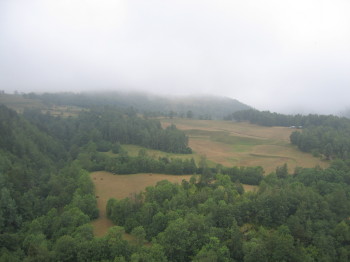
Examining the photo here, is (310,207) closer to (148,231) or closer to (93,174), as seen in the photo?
(148,231)

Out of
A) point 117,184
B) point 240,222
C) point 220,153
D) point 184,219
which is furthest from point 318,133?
point 184,219

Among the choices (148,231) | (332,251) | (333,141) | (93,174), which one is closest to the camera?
(332,251)

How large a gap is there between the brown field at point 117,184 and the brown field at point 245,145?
28143mm

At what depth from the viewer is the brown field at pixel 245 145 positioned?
9356 centimetres

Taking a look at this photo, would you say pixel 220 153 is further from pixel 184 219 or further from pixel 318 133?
pixel 184 219

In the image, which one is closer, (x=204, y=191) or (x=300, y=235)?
(x=300, y=235)

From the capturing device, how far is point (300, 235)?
41250mm

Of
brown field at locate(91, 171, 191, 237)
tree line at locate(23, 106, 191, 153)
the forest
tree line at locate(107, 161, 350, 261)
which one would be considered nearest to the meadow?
brown field at locate(91, 171, 191, 237)

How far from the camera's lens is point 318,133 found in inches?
4353

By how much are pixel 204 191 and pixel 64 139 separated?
88.7 m

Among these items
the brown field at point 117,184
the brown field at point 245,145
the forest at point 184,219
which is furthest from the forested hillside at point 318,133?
the brown field at point 117,184

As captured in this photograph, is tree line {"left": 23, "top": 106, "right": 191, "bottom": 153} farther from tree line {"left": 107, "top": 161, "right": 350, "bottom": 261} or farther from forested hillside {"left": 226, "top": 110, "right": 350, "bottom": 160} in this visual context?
tree line {"left": 107, "top": 161, "right": 350, "bottom": 261}

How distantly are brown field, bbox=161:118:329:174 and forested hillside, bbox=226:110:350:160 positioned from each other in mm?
3674

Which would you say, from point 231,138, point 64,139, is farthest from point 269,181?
point 64,139
